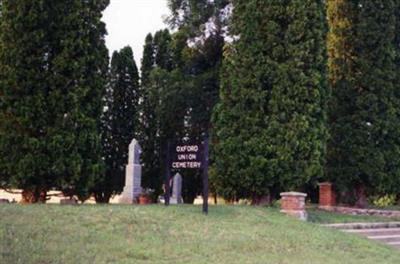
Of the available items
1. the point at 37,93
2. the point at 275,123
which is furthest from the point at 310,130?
the point at 37,93

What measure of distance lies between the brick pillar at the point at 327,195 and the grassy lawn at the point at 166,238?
7.27 meters

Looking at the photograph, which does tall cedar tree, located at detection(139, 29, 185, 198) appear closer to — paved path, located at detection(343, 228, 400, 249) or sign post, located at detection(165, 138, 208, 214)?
sign post, located at detection(165, 138, 208, 214)

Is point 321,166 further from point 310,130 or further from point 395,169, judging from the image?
point 395,169

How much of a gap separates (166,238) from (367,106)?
38.6 feet

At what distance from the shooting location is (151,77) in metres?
22.9

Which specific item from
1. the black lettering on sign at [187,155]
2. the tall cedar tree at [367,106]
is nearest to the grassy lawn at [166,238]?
the black lettering on sign at [187,155]

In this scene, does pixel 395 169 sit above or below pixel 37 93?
below

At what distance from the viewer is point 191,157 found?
1232 centimetres

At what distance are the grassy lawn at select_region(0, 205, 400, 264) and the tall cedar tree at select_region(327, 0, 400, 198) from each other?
7135 mm

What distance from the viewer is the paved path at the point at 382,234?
1379 cm

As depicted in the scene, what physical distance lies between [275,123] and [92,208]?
694cm

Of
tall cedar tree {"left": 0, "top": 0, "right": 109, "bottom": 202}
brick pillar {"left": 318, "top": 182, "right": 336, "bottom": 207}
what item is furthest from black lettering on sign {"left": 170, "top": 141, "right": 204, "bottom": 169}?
brick pillar {"left": 318, "top": 182, "right": 336, "bottom": 207}

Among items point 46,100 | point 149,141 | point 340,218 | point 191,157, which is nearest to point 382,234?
point 340,218

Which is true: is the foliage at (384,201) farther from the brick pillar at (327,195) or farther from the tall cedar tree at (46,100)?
the tall cedar tree at (46,100)
